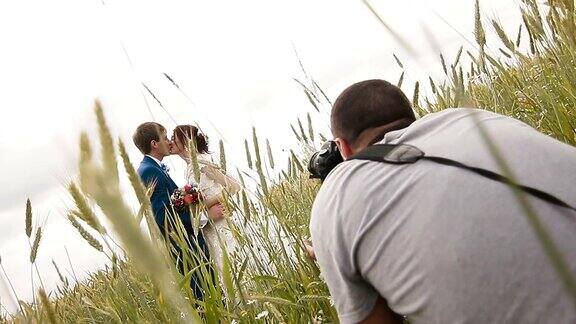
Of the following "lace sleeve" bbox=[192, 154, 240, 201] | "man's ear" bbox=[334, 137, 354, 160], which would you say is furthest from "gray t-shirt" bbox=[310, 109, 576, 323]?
"lace sleeve" bbox=[192, 154, 240, 201]

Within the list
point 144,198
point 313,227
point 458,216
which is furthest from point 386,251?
point 144,198

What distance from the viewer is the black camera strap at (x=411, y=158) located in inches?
52.7

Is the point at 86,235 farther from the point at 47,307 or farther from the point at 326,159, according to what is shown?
the point at 326,159

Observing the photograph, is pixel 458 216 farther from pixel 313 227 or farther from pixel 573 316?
pixel 313 227

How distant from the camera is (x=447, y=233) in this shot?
53.4 inches

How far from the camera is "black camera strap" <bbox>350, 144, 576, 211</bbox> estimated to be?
134cm

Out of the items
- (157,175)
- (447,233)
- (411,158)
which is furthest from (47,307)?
(157,175)

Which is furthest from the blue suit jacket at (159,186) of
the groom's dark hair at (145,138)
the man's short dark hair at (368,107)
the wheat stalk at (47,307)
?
the wheat stalk at (47,307)

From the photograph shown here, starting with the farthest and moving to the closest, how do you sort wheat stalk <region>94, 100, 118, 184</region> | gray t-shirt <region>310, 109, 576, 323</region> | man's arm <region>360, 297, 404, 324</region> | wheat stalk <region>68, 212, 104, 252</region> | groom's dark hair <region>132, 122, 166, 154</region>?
1. groom's dark hair <region>132, 122, 166, 154</region>
2. man's arm <region>360, 297, 404, 324</region>
3. wheat stalk <region>68, 212, 104, 252</region>
4. gray t-shirt <region>310, 109, 576, 323</region>
5. wheat stalk <region>94, 100, 118, 184</region>

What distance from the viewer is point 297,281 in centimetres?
210

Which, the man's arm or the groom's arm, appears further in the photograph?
the groom's arm

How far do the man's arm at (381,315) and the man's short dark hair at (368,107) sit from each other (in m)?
0.58

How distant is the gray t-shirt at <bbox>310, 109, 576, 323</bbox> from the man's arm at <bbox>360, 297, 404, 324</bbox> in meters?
0.03

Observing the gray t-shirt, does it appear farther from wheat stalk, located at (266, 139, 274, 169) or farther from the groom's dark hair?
the groom's dark hair
